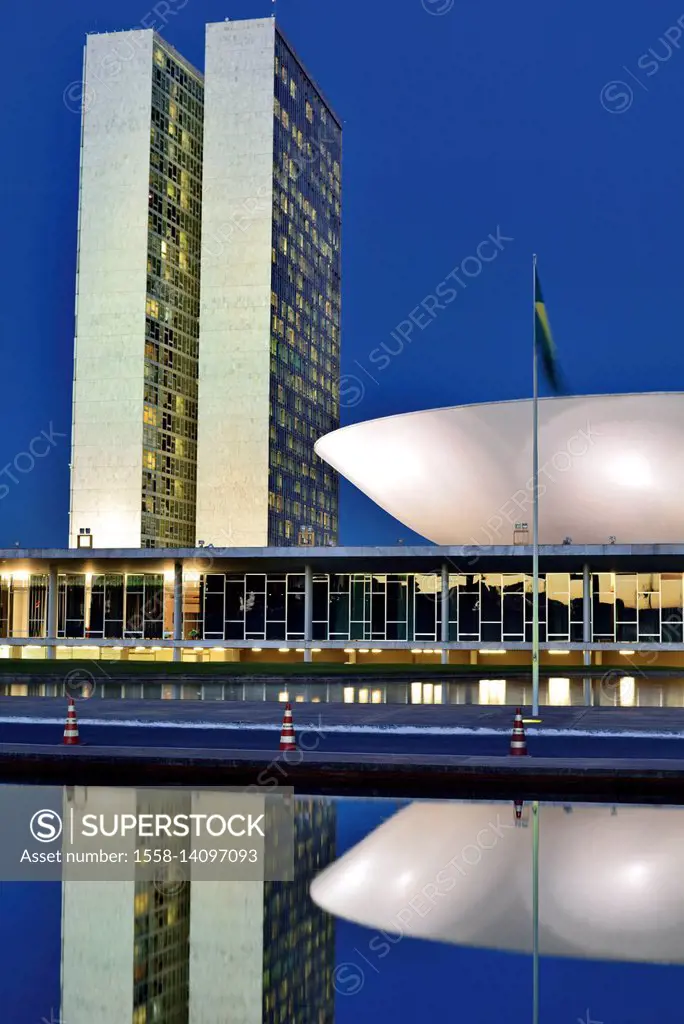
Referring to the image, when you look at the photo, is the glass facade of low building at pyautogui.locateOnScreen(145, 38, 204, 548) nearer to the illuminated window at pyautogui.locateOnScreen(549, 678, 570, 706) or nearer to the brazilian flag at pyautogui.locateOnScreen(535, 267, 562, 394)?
the illuminated window at pyautogui.locateOnScreen(549, 678, 570, 706)

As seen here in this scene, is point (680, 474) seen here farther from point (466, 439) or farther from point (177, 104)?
point (177, 104)

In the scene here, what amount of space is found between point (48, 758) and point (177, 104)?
103527 millimetres

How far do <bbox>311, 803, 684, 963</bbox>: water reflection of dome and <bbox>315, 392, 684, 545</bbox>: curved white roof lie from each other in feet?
114

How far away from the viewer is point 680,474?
4947 centimetres

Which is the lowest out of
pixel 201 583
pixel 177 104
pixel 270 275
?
pixel 201 583

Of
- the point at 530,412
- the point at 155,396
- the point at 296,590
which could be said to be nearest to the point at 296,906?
the point at 530,412

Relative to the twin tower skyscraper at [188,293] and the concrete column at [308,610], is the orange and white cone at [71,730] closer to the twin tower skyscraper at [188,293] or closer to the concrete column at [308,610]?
the concrete column at [308,610]

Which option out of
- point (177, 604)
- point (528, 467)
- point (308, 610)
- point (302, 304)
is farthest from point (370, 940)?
point (302, 304)

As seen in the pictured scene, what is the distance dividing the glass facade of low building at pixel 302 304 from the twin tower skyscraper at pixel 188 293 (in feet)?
1.33

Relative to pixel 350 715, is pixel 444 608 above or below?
above

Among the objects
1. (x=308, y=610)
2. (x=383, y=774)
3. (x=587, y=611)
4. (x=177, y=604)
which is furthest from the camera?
(x=177, y=604)

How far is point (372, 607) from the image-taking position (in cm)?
6053

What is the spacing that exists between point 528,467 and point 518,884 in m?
41.9

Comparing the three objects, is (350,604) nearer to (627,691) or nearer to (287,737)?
(627,691)
